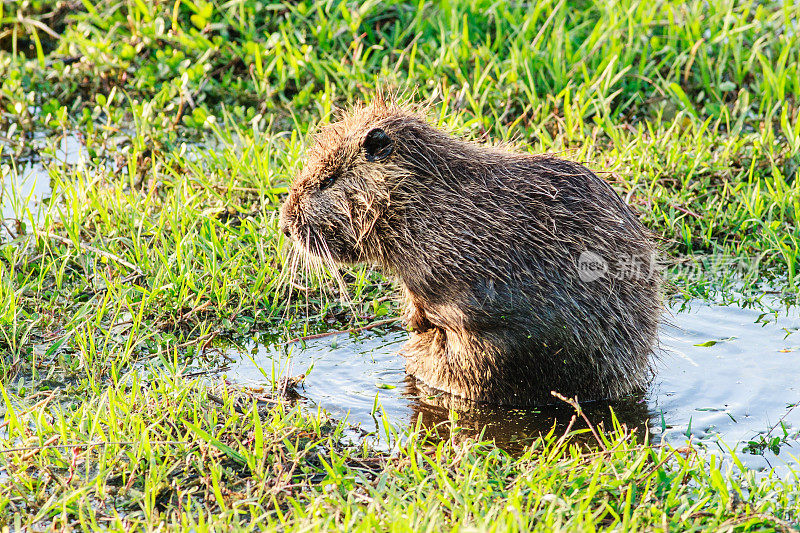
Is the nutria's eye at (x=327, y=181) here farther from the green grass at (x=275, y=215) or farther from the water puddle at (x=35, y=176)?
the water puddle at (x=35, y=176)

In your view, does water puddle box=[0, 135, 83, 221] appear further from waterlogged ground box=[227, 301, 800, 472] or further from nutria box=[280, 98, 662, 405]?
nutria box=[280, 98, 662, 405]

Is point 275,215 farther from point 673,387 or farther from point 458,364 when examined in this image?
point 673,387

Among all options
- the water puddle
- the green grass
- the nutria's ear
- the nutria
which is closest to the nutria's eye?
the nutria

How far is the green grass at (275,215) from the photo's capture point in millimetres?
3246

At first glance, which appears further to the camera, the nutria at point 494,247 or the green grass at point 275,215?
the nutria at point 494,247

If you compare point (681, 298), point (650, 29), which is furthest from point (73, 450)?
point (650, 29)

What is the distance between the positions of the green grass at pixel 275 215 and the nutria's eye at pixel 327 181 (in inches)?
19.2

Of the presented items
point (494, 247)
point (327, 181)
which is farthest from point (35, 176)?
point (494, 247)

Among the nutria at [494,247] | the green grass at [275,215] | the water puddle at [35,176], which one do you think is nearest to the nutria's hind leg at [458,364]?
the nutria at [494,247]

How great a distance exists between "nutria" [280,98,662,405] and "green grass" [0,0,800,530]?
404 millimetres

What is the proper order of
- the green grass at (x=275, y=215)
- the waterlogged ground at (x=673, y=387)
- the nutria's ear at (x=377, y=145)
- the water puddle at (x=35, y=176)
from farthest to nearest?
1. the water puddle at (x=35, y=176)
2. the nutria's ear at (x=377, y=145)
3. the waterlogged ground at (x=673, y=387)
4. the green grass at (x=275, y=215)

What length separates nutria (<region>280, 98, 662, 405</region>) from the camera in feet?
12.6

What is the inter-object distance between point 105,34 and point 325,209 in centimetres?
365

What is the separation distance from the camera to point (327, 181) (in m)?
4.04
